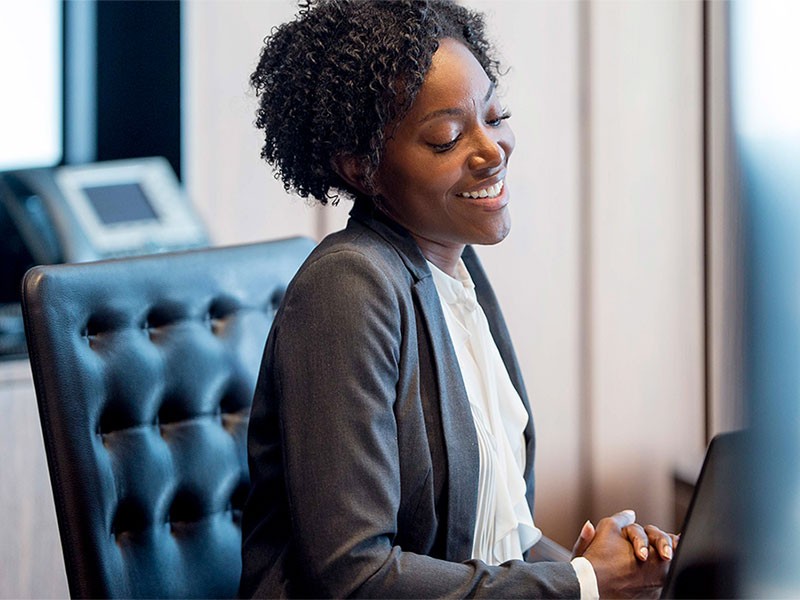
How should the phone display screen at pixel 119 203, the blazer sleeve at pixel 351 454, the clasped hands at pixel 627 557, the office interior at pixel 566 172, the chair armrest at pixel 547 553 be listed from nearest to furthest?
the blazer sleeve at pixel 351 454 < the clasped hands at pixel 627 557 < the chair armrest at pixel 547 553 < the phone display screen at pixel 119 203 < the office interior at pixel 566 172

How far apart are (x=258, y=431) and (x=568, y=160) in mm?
1597

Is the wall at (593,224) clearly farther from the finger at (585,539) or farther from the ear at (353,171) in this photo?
the finger at (585,539)

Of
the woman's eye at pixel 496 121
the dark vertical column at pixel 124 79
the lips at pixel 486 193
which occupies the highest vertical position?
the dark vertical column at pixel 124 79

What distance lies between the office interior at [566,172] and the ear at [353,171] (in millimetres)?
1020

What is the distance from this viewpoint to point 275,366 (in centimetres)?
114

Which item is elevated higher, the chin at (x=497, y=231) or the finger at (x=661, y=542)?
the chin at (x=497, y=231)

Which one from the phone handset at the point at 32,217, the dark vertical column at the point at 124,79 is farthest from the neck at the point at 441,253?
the dark vertical column at the point at 124,79

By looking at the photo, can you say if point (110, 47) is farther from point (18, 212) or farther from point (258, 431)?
point (258, 431)

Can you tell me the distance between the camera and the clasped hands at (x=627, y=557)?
3.79 feet

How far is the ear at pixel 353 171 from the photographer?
49.3 inches

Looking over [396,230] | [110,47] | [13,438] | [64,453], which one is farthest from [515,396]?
[110,47]

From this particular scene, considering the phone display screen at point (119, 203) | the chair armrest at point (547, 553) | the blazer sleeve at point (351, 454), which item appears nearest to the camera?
the blazer sleeve at point (351, 454)

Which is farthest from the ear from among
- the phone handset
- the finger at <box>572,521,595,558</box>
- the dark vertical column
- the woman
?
the dark vertical column

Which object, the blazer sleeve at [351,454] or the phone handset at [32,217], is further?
the phone handset at [32,217]
